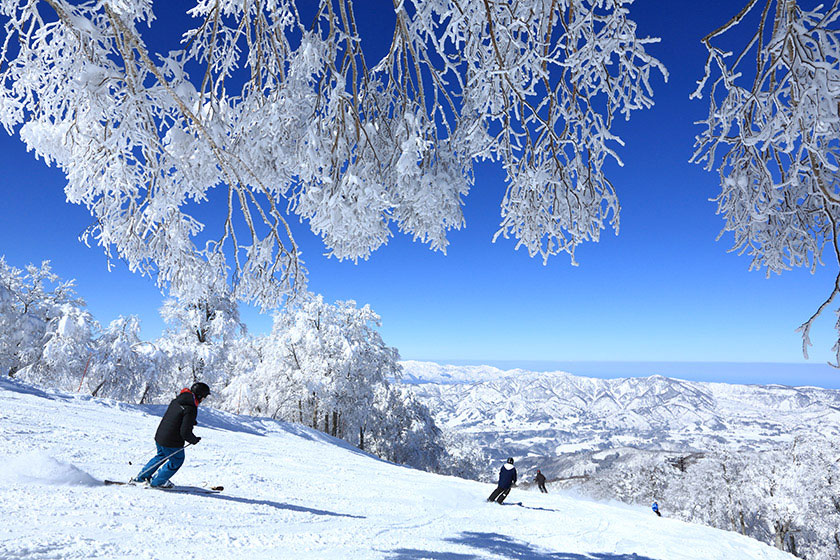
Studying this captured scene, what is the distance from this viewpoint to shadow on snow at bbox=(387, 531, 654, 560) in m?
4.32

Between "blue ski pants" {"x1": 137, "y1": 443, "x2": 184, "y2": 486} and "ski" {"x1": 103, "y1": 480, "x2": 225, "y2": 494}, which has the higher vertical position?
"blue ski pants" {"x1": 137, "y1": 443, "x2": 184, "y2": 486}

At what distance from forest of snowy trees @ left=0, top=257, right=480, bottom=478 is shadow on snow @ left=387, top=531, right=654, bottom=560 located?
17.8m

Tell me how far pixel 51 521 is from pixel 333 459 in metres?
8.62

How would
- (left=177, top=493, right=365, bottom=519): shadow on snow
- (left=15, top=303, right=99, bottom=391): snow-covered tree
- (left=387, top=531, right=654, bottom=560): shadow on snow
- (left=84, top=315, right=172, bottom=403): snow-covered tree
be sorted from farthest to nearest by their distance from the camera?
(left=84, top=315, right=172, bottom=403): snow-covered tree, (left=15, top=303, right=99, bottom=391): snow-covered tree, (left=177, top=493, right=365, bottom=519): shadow on snow, (left=387, top=531, right=654, bottom=560): shadow on snow

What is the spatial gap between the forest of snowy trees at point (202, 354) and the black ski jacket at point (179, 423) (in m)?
16.4

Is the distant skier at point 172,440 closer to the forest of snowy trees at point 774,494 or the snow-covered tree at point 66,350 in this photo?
the snow-covered tree at point 66,350

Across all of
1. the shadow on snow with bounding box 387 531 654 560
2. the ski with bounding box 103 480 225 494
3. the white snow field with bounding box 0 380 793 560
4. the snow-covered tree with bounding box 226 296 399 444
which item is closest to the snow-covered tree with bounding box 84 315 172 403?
the snow-covered tree with bounding box 226 296 399 444

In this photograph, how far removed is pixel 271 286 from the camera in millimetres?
4117

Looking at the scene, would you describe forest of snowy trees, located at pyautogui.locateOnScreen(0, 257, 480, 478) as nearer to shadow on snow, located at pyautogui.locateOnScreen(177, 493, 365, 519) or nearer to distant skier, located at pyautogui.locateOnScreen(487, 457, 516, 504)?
distant skier, located at pyautogui.locateOnScreen(487, 457, 516, 504)

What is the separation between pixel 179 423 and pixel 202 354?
18.5 m

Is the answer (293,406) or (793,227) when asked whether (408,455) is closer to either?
(293,406)

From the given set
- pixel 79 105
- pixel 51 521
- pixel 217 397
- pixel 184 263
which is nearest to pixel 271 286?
pixel 184 263

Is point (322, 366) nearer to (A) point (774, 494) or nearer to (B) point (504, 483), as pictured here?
(B) point (504, 483)

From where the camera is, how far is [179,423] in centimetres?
530
